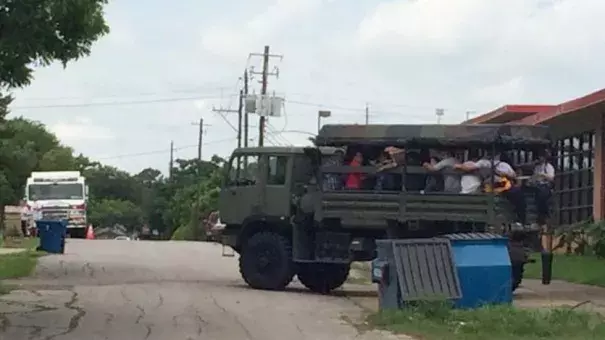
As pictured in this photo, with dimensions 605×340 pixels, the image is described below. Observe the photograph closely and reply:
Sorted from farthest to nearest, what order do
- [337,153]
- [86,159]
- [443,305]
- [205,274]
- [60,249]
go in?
[86,159] < [60,249] < [205,274] < [337,153] < [443,305]

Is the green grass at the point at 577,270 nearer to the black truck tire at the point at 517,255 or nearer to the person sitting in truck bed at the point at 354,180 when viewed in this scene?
the black truck tire at the point at 517,255

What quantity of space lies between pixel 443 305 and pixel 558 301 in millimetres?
3982

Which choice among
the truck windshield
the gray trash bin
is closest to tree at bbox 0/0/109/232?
the gray trash bin

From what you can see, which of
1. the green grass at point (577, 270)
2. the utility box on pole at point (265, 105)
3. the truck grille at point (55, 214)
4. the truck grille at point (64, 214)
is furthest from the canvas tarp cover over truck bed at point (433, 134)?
the utility box on pole at point (265, 105)

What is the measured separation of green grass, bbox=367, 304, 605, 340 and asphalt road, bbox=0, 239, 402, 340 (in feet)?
1.60

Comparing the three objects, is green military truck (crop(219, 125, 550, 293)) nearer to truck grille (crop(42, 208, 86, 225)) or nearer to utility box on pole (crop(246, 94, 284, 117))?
truck grille (crop(42, 208, 86, 225))

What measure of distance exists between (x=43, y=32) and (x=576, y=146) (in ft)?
70.4

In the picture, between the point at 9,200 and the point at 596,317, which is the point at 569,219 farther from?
the point at 9,200

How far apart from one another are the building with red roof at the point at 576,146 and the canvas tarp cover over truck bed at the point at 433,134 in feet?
22.8

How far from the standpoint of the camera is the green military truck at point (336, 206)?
720 inches

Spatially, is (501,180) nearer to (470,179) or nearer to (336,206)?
(470,179)

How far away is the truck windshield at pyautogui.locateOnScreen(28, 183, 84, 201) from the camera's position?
45.4 meters

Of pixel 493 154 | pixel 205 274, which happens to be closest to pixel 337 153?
pixel 493 154

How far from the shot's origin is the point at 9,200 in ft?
254
